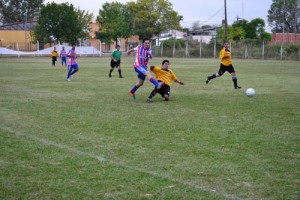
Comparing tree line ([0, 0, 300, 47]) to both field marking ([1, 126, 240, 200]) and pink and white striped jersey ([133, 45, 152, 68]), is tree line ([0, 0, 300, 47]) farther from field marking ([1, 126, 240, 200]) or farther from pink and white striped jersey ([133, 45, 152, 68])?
field marking ([1, 126, 240, 200])

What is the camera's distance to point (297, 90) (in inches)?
679

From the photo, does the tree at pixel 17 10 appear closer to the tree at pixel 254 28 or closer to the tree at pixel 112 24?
the tree at pixel 112 24

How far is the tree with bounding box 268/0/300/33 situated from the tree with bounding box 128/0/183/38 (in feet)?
81.0

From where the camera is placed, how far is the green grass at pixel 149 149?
219 inches

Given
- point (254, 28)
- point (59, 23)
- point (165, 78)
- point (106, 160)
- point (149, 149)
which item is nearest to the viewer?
point (106, 160)

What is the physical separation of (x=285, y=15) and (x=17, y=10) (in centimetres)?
5886

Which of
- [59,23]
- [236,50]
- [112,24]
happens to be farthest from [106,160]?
[112,24]

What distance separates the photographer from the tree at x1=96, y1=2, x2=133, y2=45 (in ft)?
247

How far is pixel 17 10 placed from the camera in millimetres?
101062

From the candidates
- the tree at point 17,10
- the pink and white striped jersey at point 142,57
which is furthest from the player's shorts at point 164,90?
the tree at point 17,10

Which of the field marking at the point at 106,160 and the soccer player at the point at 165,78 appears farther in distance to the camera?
the soccer player at the point at 165,78

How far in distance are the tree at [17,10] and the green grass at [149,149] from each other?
302ft

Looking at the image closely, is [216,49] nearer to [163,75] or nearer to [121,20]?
[121,20]

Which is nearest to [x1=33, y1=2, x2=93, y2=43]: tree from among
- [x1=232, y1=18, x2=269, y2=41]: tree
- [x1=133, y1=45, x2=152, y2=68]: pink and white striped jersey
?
[x1=232, y1=18, x2=269, y2=41]: tree
